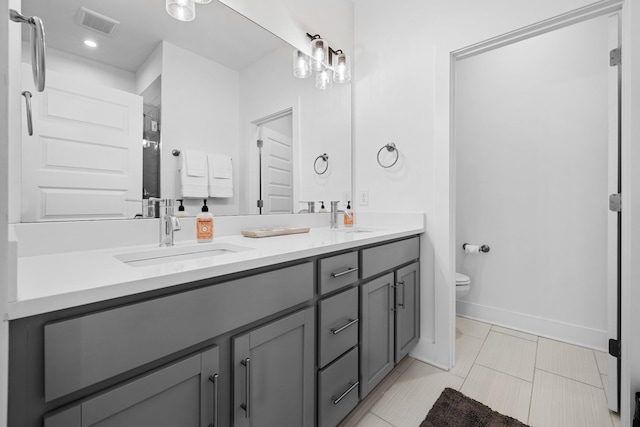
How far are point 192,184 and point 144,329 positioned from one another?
0.81 meters

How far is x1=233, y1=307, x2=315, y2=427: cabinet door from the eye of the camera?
813 millimetres

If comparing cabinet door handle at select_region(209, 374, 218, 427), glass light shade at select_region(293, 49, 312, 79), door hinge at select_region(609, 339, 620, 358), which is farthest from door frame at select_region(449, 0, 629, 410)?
cabinet door handle at select_region(209, 374, 218, 427)

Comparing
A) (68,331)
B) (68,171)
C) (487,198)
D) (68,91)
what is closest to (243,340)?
(68,331)

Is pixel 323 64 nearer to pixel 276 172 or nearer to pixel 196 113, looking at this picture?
pixel 276 172

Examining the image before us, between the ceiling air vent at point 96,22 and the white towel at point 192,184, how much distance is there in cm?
51

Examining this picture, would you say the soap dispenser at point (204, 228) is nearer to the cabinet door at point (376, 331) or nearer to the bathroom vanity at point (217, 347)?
the bathroom vanity at point (217, 347)

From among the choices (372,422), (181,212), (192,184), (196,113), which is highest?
(196,113)

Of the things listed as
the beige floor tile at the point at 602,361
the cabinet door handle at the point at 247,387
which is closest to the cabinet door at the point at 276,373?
the cabinet door handle at the point at 247,387

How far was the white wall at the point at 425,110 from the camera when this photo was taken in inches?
68.1

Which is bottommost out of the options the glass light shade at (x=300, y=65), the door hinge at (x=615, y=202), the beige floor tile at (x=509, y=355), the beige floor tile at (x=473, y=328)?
the beige floor tile at (x=509, y=355)

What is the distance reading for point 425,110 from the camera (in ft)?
6.08

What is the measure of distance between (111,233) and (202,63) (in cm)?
87

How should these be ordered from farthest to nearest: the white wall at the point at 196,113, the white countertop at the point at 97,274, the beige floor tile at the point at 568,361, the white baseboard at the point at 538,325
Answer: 1. the white baseboard at the point at 538,325
2. the beige floor tile at the point at 568,361
3. the white wall at the point at 196,113
4. the white countertop at the point at 97,274

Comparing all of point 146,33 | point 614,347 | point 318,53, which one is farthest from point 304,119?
point 614,347
